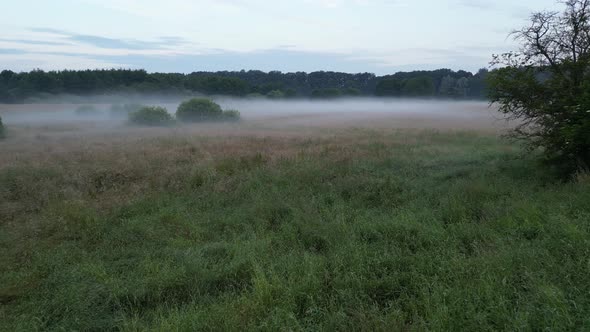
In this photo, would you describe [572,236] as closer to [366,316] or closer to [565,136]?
[366,316]

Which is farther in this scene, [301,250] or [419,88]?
[419,88]

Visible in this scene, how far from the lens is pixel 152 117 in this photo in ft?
132

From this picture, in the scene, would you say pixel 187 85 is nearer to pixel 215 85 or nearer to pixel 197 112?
pixel 215 85

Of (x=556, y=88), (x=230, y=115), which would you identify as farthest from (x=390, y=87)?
(x=556, y=88)

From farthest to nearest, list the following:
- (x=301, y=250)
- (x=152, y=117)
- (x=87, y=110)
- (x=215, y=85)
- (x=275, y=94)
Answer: (x=275, y=94) < (x=215, y=85) < (x=87, y=110) < (x=152, y=117) < (x=301, y=250)

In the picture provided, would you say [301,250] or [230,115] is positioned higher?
[230,115]

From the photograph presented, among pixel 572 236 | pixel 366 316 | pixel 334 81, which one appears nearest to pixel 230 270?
pixel 366 316

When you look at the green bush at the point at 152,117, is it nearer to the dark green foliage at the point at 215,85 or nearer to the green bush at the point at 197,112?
the green bush at the point at 197,112

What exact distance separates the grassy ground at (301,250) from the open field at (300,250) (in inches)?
1.1

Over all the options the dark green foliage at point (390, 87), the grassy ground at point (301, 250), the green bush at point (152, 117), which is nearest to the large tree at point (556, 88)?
the grassy ground at point (301, 250)

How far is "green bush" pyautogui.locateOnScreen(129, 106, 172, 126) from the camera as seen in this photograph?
132 feet

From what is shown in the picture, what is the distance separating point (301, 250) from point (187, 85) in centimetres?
8951

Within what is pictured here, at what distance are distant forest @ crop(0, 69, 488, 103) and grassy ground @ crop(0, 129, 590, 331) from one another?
2422 inches

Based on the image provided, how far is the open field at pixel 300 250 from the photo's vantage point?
Answer: 459 centimetres
